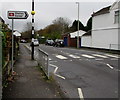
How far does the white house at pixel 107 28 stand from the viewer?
29767 mm

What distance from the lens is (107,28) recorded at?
32.4m

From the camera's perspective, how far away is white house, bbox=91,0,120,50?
97.7 feet

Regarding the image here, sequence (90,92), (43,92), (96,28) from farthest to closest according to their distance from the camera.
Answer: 1. (96,28)
2. (90,92)
3. (43,92)

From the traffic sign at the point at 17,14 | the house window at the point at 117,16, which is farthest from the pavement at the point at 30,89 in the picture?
the house window at the point at 117,16

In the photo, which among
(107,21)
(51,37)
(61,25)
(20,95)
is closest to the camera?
(20,95)

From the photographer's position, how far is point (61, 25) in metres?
81.9

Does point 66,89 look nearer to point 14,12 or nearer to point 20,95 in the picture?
point 20,95

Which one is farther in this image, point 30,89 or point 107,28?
point 107,28

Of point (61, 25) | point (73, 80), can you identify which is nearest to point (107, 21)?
point (73, 80)

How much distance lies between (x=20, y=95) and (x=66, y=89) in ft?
6.36

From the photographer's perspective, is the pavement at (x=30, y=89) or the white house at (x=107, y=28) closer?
the pavement at (x=30, y=89)

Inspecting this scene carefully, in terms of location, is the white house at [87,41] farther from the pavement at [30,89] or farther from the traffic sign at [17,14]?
the pavement at [30,89]

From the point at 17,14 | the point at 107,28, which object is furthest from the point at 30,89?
the point at 107,28

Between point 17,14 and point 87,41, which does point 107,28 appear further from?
point 17,14
